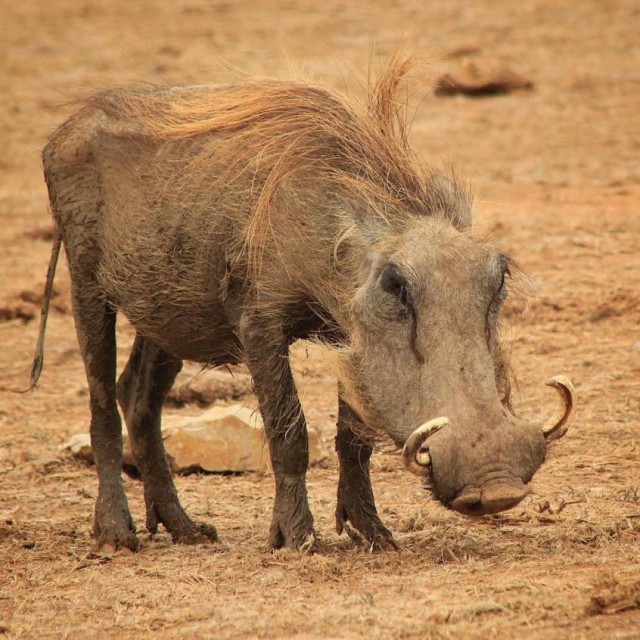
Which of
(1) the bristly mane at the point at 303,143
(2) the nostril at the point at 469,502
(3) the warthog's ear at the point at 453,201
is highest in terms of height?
(1) the bristly mane at the point at 303,143

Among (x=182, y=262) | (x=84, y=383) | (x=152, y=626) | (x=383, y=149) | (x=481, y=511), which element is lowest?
(x=84, y=383)

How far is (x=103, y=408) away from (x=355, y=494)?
126 centimetres

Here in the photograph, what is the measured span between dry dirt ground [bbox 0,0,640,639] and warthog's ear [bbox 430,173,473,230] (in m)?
0.14

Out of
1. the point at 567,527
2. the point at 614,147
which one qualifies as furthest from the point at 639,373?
the point at 614,147

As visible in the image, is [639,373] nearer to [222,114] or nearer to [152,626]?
[222,114]

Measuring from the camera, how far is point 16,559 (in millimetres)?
5160

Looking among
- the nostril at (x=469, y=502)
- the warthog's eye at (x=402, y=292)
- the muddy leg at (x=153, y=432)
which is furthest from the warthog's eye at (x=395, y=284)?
the muddy leg at (x=153, y=432)

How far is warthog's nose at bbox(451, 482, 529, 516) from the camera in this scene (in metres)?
4.07

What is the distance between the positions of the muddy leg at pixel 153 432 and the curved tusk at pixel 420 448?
1.49 m

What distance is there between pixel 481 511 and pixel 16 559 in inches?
76.5

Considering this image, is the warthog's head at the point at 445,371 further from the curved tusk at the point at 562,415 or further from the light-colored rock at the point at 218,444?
the light-colored rock at the point at 218,444

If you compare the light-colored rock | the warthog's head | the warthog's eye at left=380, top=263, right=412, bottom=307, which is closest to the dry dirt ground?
the light-colored rock

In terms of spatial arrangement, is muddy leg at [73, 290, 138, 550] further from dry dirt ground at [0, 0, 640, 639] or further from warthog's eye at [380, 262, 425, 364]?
warthog's eye at [380, 262, 425, 364]

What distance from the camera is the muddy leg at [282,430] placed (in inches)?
194
